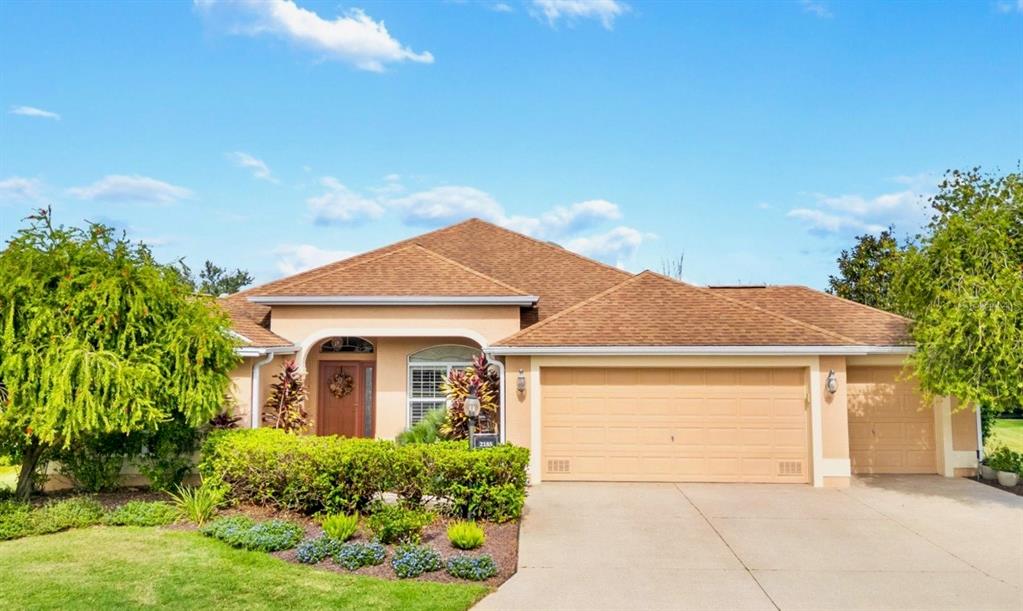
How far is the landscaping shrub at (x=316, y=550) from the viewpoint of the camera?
22.0 ft

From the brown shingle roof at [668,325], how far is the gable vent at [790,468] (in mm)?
2419

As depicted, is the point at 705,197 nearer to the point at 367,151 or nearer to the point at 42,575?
the point at 367,151

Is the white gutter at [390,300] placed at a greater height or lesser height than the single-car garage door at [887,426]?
greater

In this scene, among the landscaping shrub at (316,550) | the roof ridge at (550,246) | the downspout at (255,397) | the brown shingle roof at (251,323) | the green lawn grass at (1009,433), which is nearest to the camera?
the landscaping shrub at (316,550)

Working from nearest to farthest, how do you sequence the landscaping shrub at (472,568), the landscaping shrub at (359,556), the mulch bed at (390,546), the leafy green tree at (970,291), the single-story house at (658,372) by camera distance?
1. the landscaping shrub at (472,568)
2. the mulch bed at (390,546)
3. the landscaping shrub at (359,556)
4. the leafy green tree at (970,291)
5. the single-story house at (658,372)

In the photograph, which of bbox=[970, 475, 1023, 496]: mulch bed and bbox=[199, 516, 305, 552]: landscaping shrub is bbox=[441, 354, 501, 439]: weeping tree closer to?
bbox=[199, 516, 305, 552]: landscaping shrub

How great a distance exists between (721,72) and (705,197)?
591 centimetres

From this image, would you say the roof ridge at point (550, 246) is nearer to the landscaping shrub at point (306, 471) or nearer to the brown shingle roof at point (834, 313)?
the brown shingle roof at point (834, 313)

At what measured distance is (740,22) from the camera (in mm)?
14055

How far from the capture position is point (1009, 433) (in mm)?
22891

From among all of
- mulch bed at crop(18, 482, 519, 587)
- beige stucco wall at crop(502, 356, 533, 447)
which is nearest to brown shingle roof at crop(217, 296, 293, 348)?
mulch bed at crop(18, 482, 519, 587)

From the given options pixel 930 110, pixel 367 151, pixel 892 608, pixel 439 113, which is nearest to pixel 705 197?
pixel 930 110

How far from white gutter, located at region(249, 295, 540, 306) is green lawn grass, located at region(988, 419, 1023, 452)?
15.0 metres

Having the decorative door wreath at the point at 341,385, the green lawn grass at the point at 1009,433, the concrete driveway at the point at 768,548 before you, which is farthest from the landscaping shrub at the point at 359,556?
the green lawn grass at the point at 1009,433
